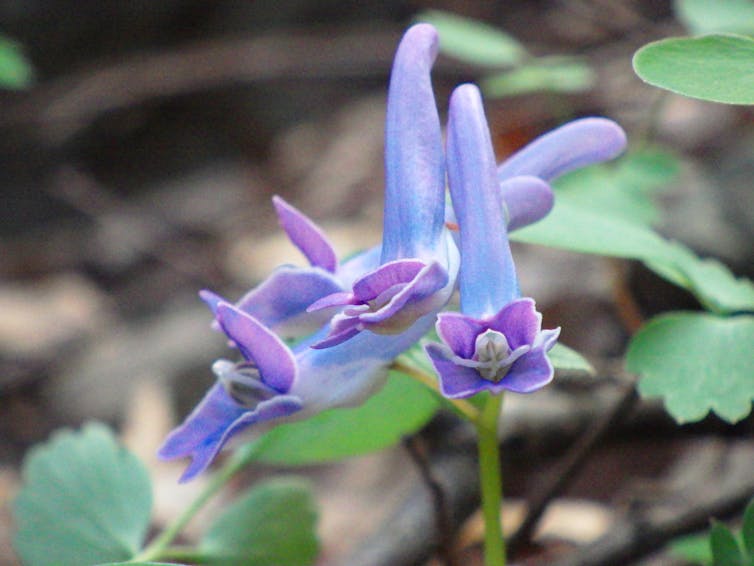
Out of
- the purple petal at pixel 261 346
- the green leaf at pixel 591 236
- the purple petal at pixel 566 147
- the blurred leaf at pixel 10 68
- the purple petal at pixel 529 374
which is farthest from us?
the blurred leaf at pixel 10 68

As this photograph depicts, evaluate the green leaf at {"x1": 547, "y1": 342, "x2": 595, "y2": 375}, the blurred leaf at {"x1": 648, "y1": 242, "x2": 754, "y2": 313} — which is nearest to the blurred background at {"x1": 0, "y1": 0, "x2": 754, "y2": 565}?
the blurred leaf at {"x1": 648, "y1": 242, "x2": 754, "y2": 313}

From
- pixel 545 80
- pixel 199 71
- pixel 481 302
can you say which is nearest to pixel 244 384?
pixel 481 302

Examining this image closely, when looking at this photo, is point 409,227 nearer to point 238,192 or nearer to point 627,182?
point 627,182

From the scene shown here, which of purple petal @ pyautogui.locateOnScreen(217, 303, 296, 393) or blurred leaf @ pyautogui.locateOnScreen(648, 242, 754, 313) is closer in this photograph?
purple petal @ pyautogui.locateOnScreen(217, 303, 296, 393)

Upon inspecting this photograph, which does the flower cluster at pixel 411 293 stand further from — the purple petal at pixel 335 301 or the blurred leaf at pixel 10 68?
the blurred leaf at pixel 10 68

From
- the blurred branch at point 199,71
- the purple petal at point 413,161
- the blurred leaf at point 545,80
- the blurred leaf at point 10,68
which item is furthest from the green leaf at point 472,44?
the blurred branch at point 199,71

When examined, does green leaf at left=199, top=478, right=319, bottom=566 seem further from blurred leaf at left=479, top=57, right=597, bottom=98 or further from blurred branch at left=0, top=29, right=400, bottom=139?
blurred branch at left=0, top=29, right=400, bottom=139

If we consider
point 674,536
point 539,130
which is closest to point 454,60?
point 539,130
